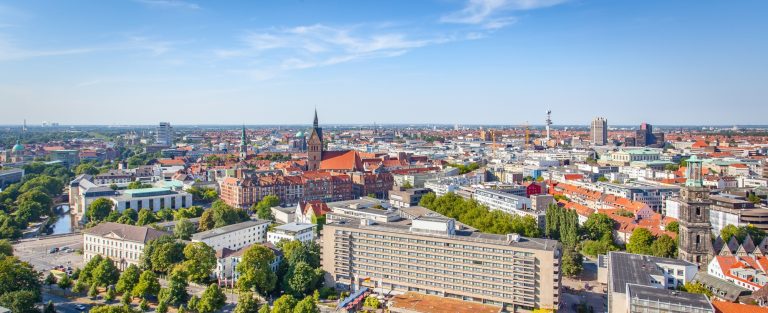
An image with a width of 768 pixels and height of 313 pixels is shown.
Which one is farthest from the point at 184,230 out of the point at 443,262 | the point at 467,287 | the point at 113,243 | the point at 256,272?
the point at 467,287

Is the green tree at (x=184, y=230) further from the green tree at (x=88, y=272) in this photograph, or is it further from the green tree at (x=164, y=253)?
the green tree at (x=88, y=272)

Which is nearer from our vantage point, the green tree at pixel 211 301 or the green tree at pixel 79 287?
the green tree at pixel 211 301

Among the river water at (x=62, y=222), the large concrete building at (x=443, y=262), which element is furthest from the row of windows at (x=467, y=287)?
the river water at (x=62, y=222)

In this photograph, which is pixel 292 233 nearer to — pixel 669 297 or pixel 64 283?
pixel 64 283

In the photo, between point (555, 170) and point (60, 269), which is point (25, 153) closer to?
point (60, 269)

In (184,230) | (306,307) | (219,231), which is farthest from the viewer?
(184,230)

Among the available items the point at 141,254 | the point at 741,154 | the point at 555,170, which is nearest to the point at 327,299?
the point at 141,254
